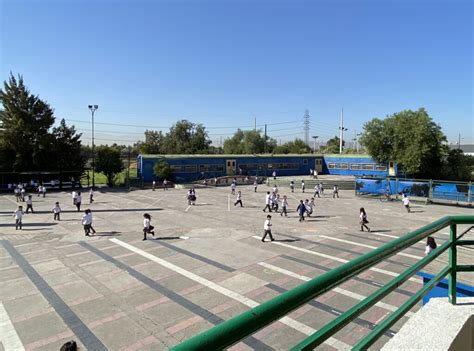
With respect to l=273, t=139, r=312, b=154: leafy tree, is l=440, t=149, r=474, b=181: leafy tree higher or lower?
lower

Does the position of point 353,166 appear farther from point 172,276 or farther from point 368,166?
point 172,276

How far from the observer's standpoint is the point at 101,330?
8.00 m

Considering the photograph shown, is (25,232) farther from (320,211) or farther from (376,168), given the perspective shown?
(376,168)

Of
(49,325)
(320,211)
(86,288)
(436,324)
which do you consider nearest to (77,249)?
(86,288)

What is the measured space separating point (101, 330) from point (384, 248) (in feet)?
26.0

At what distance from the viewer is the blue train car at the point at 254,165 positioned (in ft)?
159

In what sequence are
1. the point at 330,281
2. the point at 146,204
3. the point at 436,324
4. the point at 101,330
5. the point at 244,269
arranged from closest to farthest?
the point at 330,281, the point at 436,324, the point at 101,330, the point at 244,269, the point at 146,204

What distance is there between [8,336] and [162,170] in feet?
126

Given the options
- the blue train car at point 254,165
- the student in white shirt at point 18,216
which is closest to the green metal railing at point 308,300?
the student in white shirt at point 18,216

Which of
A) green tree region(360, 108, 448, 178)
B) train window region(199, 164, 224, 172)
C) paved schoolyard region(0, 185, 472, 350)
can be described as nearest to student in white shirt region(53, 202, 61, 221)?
paved schoolyard region(0, 185, 472, 350)

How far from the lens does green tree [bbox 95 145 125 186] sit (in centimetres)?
4556

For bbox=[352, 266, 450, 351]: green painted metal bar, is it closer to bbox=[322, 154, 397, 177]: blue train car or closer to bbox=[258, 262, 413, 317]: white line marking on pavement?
bbox=[258, 262, 413, 317]: white line marking on pavement

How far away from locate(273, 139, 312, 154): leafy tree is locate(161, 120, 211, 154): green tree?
1828cm

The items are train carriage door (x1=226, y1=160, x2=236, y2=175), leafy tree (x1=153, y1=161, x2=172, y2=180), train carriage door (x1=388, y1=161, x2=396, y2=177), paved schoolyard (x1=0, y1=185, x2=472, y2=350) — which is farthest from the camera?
train carriage door (x1=226, y1=160, x2=236, y2=175)
